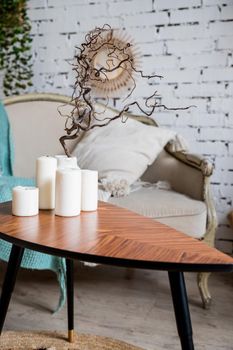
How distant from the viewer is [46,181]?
53.6 inches

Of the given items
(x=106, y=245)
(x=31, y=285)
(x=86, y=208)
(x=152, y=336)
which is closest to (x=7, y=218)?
(x=86, y=208)

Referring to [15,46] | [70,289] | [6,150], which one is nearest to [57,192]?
[70,289]

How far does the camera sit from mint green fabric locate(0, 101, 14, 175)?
2320mm

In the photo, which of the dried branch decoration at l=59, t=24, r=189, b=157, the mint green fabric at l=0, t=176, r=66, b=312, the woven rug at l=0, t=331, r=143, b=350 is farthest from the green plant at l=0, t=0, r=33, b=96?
the woven rug at l=0, t=331, r=143, b=350

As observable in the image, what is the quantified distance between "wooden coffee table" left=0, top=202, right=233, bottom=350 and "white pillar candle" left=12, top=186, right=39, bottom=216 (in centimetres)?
2

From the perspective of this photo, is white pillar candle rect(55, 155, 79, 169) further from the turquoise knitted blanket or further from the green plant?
the green plant

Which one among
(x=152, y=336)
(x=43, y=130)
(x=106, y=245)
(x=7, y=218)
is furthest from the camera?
(x=43, y=130)

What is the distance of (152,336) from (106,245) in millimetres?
859

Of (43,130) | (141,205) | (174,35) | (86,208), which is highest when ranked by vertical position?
(174,35)

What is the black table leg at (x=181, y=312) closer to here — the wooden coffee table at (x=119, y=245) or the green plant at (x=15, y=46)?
the wooden coffee table at (x=119, y=245)

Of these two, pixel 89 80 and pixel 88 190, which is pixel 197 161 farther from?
pixel 88 190

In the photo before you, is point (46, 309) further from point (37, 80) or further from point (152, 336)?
point (37, 80)

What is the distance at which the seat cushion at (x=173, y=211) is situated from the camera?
1.96m

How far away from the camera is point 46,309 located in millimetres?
1937
